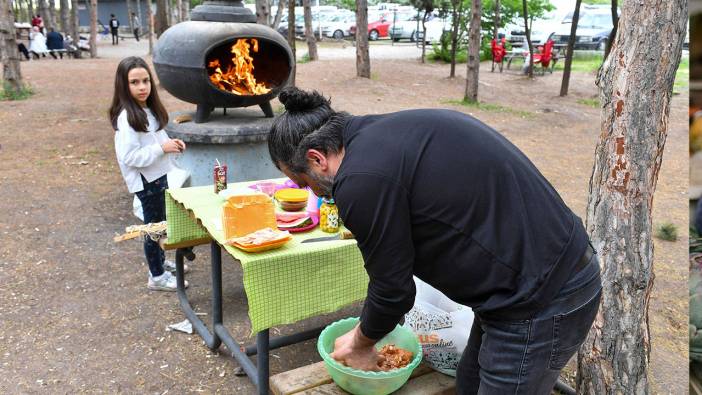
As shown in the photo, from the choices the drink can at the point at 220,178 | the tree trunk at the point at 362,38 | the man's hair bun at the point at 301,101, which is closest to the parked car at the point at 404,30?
the tree trunk at the point at 362,38

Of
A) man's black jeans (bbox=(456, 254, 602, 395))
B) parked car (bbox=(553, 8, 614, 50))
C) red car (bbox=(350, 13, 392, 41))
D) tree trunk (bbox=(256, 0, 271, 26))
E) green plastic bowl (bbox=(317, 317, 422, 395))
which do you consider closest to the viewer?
man's black jeans (bbox=(456, 254, 602, 395))

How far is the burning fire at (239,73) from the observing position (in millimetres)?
5219

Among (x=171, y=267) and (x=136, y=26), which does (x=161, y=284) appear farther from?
(x=136, y=26)

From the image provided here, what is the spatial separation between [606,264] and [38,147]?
22.7ft

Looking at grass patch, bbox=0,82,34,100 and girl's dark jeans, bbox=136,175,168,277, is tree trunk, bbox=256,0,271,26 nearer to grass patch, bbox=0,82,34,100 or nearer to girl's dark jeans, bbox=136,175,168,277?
grass patch, bbox=0,82,34,100

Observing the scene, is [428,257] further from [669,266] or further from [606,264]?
[669,266]

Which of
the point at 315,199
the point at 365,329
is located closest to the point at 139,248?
the point at 315,199

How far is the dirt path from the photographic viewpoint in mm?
3144

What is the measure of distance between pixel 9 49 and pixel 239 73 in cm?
636

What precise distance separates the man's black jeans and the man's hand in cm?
49

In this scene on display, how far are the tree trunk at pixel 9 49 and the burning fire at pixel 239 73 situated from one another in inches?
227

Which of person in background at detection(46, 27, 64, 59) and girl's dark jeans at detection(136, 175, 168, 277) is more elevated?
person in background at detection(46, 27, 64, 59)

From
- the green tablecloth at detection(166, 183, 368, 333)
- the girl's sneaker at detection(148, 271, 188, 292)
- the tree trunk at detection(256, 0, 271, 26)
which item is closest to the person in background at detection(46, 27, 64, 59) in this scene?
the tree trunk at detection(256, 0, 271, 26)

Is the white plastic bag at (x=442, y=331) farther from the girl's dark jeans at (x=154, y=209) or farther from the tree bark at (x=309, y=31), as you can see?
the tree bark at (x=309, y=31)
